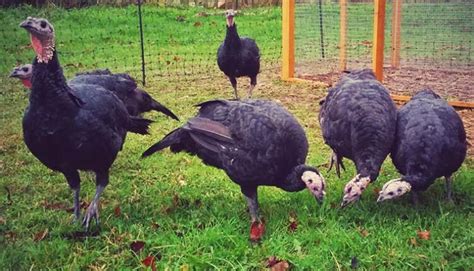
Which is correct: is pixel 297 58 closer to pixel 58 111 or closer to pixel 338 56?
pixel 338 56

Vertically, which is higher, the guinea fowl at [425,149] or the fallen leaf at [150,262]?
the guinea fowl at [425,149]

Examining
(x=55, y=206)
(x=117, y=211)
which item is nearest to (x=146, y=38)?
(x=55, y=206)

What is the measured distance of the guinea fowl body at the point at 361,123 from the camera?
4.28 metres

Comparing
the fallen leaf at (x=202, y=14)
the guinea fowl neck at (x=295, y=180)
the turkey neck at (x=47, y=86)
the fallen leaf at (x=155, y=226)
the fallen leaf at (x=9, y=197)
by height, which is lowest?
the fallen leaf at (x=155, y=226)

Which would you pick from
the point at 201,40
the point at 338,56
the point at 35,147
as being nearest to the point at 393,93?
the point at 338,56

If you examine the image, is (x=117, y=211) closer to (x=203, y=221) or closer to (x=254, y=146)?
(x=203, y=221)

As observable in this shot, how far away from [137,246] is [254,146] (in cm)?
111

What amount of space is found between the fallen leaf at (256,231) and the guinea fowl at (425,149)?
2.92ft

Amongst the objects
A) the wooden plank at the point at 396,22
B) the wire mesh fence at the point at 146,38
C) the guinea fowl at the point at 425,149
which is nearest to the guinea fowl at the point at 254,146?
the guinea fowl at the point at 425,149

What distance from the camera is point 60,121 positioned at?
384 cm

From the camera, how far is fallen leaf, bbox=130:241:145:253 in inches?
146

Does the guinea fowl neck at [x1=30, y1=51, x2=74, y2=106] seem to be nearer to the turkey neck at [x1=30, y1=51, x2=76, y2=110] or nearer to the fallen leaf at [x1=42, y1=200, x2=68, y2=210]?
the turkey neck at [x1=30, y1=51, x2=76, y2=110]

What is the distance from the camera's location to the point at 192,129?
438 centimetres

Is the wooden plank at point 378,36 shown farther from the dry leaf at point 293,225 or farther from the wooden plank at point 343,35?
the dry leaf at point 293,225
